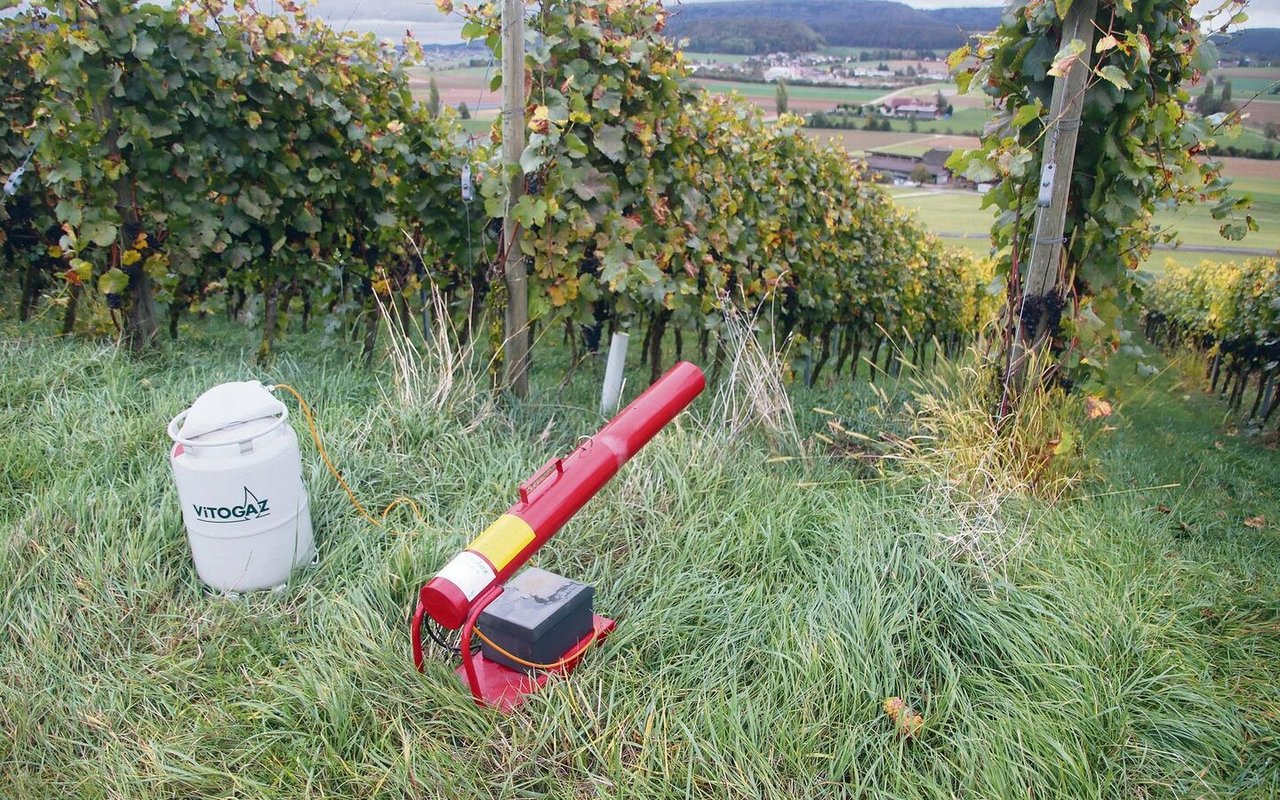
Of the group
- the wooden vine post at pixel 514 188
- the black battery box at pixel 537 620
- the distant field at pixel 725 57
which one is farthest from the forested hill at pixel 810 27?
the black battery box at pixel 537 620

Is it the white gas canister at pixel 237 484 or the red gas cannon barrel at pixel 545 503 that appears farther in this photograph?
the white gas canister at pixel 237 484

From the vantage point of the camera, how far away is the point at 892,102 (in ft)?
37.8

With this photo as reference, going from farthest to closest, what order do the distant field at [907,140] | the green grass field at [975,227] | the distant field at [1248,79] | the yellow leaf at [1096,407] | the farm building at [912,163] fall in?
the distant field at [907,140] → the green grass field at [975,227] → the farm building at [912,163] → the distant field at [1248,79] → the yellow leaf at [1096,407]

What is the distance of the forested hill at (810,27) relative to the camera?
27.1 feet

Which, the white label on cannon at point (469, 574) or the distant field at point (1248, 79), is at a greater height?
the distant field at point (1248, 79)

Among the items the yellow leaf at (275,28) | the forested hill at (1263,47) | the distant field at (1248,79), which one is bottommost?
the distant field at (1248,79)

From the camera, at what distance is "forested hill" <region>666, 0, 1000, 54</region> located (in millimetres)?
8273

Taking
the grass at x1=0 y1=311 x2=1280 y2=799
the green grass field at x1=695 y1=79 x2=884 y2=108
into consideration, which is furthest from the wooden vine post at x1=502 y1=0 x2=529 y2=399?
the green grass field at x1=695 y1=79 x2=884 y2=108

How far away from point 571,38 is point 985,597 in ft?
10.4

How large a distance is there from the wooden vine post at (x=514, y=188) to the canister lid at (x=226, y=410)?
1.69m

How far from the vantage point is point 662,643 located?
107 inches

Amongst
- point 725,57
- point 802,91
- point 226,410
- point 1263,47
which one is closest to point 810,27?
point 802,91

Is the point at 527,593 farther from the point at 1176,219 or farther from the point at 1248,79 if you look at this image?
the point at 1176,219

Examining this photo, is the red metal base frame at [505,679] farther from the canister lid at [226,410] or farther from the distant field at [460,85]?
the distant field at [460,85]
